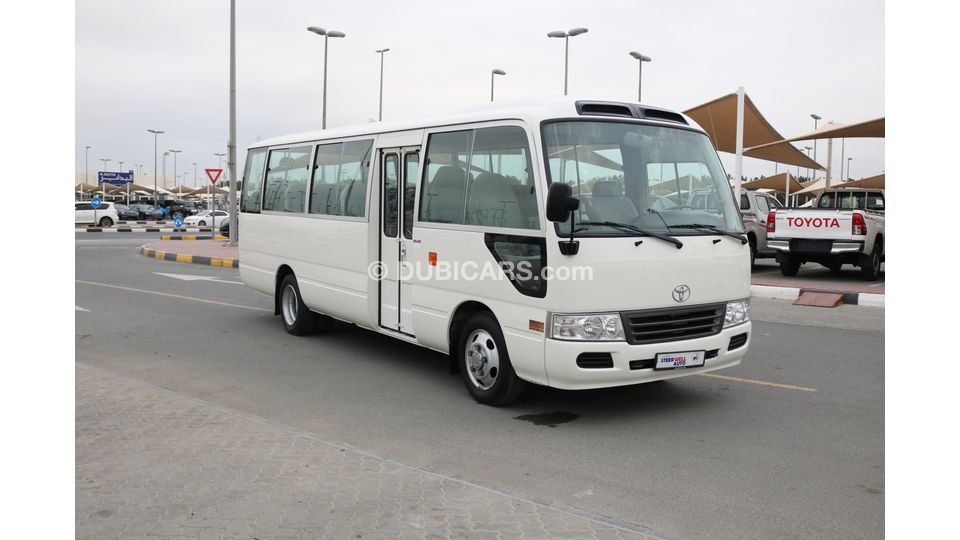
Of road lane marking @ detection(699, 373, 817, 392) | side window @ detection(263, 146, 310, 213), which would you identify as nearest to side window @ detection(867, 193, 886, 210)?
road lane marking @ detection(699, 373, 817, 392)

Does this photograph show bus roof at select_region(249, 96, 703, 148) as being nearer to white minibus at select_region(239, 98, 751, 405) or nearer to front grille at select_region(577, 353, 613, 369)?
white minibus at select_region(239, 98, 751, 405)

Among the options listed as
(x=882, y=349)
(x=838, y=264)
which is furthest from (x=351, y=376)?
(x=838, y=264)

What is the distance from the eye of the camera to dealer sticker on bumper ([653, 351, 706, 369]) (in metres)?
6.14

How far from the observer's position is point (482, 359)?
679cm

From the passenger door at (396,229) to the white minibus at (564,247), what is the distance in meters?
0.02

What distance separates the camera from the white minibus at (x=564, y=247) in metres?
5.98

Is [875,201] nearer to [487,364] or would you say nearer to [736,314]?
[736,314]

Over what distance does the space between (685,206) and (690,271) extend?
56 cm

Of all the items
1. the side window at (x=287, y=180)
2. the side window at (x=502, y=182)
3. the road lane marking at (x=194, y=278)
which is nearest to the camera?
the side window at (x=502, y=182)

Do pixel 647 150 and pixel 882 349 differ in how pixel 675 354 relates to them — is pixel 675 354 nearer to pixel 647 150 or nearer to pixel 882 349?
pixel 647 150

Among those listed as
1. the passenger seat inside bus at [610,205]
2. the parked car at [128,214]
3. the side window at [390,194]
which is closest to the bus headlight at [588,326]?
the passenger seat inside bus at [610,205]

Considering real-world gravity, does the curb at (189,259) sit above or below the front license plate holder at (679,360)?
above

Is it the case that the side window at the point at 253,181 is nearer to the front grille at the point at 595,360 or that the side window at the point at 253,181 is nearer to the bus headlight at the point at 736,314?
the front grille at the point at 595,360

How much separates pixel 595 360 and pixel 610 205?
117cm
